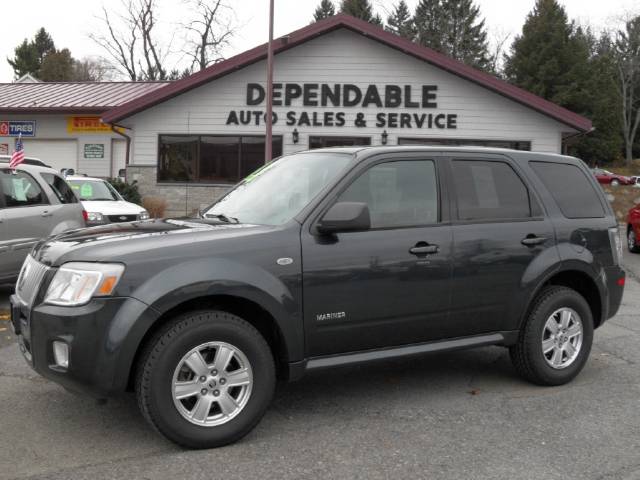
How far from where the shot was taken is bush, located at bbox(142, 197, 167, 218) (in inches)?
750

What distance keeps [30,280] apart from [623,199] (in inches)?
854

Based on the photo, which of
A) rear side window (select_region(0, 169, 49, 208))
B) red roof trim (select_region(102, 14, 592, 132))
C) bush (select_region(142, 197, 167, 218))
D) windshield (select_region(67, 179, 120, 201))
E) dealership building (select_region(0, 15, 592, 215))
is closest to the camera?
A: rear side window (select_region(0, 169, 49, 208))

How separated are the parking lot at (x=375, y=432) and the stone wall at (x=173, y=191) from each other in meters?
14.6

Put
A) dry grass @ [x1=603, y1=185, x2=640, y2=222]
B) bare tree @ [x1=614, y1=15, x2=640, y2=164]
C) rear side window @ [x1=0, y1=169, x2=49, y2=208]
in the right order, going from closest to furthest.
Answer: rear side window @ [x1=0, y1=169, x2=49, y2=208] < dry grass @ [x1=603, y1=185, x2=640, y2=222] < bare tree @ [x1=614, y1=15, x2=640, y2=164]

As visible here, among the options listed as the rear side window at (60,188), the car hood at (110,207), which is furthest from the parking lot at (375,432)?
the car hood at (110,207)

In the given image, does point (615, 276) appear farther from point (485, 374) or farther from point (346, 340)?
point (346, 340)

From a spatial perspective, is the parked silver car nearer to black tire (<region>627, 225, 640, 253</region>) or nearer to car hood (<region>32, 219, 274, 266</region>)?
car hood (<region>32, 219, 274, 266</region>)

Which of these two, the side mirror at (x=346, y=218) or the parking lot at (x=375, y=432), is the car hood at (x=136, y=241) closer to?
the side mirror at (x=346, y=218)

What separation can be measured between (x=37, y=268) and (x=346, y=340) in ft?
6.05

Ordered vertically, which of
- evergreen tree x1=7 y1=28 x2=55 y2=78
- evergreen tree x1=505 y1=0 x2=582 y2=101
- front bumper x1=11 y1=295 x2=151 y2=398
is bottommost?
front bumper x1=11 y1=295 x2=151 y2=398

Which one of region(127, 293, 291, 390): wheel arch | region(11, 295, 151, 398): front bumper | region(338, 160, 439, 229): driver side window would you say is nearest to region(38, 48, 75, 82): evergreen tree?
region(338, 160, 439, 229): driver side window

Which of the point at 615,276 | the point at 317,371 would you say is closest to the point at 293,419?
the point at 317,371

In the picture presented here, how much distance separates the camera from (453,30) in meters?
62.0

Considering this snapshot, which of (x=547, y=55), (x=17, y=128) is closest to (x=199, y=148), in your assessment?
(x=17, y=128)
